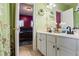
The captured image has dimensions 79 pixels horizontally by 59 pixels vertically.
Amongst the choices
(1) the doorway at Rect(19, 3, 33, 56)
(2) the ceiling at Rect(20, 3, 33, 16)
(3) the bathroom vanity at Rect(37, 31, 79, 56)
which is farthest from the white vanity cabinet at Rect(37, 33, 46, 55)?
(2) the ceiling at Rect(20, 3, 33, 16)

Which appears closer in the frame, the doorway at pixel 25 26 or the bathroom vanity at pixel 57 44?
the bathroom vanity at pixel 57 44

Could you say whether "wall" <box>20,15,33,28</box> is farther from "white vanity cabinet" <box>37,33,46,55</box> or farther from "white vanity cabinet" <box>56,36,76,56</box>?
"white vanity cabinet" <box>56,36,76,56</box>

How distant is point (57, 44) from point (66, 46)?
0.12 meters

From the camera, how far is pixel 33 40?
2.00m

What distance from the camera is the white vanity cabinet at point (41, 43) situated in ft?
6.57

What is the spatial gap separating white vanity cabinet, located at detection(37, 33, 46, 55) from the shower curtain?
0.40 m

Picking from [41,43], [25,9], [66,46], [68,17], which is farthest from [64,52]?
[25,9]

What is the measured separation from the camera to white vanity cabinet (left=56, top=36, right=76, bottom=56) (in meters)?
1.84

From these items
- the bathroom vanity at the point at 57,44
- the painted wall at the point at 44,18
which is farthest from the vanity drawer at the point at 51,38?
the painted wall at the point at 44,18

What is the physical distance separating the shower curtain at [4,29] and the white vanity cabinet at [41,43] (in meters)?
0.40

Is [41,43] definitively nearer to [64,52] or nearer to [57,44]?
[57,44]

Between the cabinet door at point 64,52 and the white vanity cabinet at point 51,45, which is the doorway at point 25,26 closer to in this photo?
the white vanity cabinet at point 51,45

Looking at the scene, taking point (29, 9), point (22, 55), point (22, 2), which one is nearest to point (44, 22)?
point (29, 9)

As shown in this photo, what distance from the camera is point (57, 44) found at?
1964mm
